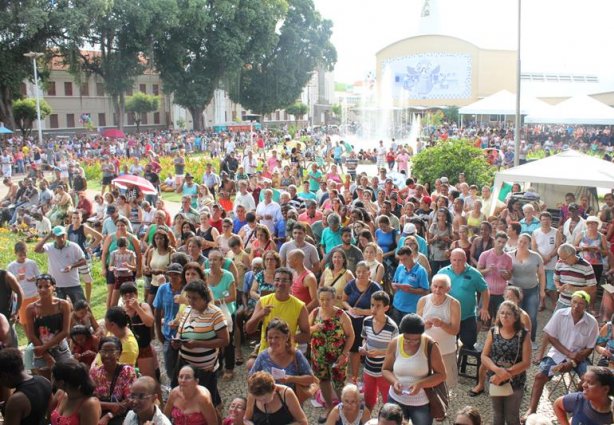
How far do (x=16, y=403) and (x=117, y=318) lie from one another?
1.10 meters

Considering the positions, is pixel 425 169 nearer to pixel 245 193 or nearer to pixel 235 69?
pixel 245 193

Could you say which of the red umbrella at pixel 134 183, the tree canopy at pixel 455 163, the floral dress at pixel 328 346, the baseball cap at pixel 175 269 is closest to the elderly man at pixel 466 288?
the floral dress at pixel 328 346

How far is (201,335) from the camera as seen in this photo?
17.2ft

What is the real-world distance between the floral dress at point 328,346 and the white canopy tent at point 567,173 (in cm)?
718

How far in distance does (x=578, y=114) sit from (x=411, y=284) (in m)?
16.6

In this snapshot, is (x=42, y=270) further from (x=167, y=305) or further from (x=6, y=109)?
(x=6, y=109)

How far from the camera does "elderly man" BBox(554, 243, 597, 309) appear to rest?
693 centimetres

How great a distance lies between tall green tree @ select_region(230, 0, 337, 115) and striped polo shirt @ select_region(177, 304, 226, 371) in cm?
5158

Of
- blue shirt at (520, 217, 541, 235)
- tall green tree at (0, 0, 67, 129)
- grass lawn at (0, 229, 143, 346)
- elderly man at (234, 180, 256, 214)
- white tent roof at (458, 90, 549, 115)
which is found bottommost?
grass lawn at (0, 229, 143, 346)

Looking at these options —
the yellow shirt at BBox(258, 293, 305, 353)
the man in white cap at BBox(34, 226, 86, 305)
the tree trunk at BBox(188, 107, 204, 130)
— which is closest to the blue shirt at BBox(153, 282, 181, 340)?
the yellow shirt at BBox(258, 293, 305, 353)

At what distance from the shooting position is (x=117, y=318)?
513cm

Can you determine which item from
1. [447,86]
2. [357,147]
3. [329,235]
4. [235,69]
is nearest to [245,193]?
[329,235]

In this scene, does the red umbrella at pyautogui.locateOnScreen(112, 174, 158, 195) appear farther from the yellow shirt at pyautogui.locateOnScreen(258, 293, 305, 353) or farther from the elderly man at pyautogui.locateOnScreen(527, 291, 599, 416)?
the elderly man at pyautogui.locateOnScreen(527, 291, 599, 416)

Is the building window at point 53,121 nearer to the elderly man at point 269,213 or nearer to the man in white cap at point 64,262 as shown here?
the elderly man at point 269,213
